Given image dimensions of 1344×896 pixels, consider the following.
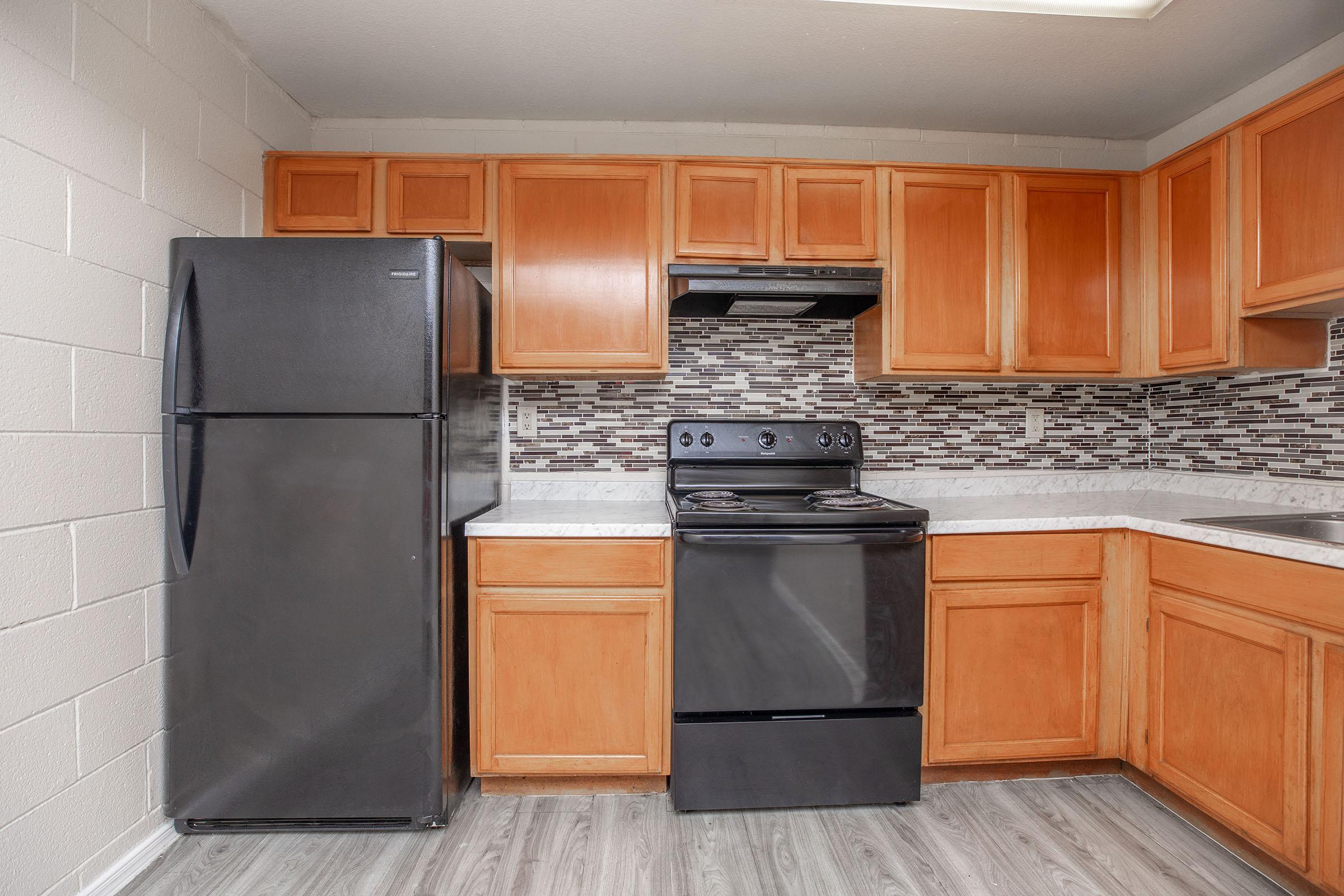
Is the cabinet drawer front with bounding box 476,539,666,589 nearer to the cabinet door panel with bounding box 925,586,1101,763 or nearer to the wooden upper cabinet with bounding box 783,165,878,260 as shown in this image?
the cabinet door panel with bounding box 925,586,1101,763

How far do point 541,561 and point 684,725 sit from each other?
650mm

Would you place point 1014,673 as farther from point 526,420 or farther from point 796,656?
point 526,420

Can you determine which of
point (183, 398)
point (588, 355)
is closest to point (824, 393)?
point (588, 355)

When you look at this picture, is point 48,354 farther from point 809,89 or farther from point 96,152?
point 809,89

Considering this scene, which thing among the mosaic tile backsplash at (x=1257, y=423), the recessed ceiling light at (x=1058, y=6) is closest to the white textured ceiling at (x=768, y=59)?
Result: the recessed ceiling light at (x=1058, y=6)

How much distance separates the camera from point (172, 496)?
5.29 ft

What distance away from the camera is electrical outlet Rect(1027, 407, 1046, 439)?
2.57 metres

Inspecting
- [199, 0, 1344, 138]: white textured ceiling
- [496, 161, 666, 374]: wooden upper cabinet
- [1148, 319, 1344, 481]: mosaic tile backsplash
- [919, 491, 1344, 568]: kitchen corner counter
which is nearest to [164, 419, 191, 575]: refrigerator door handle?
[496, 161, 666, 374]: wooden upper cabinet

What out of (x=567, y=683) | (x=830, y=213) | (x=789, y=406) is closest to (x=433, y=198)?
(x=830, y=213)

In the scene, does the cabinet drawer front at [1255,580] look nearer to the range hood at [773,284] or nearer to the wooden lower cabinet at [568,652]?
the range hood at [773,284]

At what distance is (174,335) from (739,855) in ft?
6.69

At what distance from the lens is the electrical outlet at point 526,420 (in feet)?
7.96

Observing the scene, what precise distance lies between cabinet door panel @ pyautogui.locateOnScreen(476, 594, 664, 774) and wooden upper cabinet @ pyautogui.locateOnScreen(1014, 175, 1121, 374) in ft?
5.55

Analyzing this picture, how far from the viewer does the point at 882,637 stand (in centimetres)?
185
